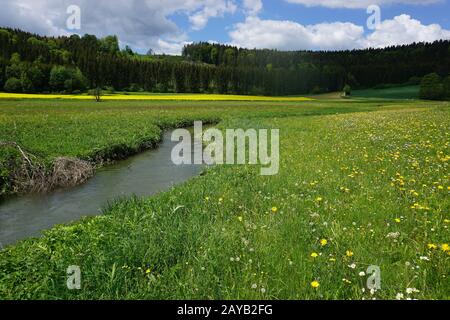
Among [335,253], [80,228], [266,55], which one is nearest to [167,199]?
[80,228]

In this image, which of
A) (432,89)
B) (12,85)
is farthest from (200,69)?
(432,89)

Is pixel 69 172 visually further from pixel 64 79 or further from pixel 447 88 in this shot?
pixel 447 88

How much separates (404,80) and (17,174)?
146 metres

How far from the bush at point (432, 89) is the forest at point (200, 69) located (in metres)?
27.2

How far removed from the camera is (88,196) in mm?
12750

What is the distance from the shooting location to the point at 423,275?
4266mm

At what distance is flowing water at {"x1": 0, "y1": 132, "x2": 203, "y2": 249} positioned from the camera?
389 inches

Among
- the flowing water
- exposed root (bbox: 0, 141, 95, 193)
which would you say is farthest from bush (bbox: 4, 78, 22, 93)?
exposed root (bbox: 0, 141, 95, 193)

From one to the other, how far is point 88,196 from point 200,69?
113188mm

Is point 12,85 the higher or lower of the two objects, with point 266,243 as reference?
higher

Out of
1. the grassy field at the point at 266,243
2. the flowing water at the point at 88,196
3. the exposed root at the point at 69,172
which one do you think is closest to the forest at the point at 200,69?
the flowing water at the point at 88,196

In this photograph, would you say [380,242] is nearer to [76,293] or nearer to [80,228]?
[76,293]

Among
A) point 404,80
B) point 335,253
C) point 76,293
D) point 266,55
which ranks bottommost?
point 76,293
